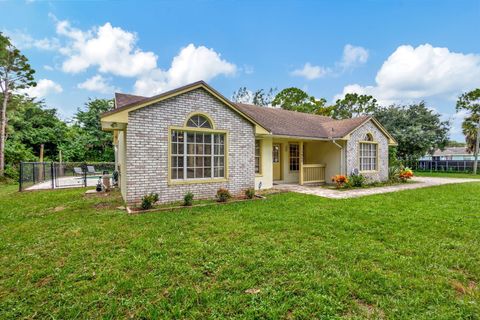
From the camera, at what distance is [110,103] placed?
27422 millimetres

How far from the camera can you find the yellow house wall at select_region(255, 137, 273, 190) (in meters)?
10.8

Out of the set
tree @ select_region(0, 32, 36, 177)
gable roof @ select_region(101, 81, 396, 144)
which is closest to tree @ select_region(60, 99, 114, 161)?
tree @ select_region(0, 32, 36, 177)

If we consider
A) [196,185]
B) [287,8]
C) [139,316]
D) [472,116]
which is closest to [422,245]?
[139,316]

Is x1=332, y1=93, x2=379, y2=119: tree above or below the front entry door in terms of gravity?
above

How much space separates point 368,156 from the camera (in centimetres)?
1340

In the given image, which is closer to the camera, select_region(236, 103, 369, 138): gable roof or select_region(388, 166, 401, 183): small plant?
select_region(236, 103, 369, 138): gable roof

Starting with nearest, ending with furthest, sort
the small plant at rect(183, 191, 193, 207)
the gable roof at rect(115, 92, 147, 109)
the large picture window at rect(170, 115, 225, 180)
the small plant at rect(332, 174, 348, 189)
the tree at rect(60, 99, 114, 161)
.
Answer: the small plant at rect(183, 191, 193, 207)
the large picture window at rect(170, 115, 225, 180)
the gable roof at rect(115, 92, 147, 109)
the small plant at rect(332, 174, 348, 189)
the tree at rect(60, 99, 114, 161)

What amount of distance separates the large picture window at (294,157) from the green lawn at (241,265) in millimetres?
7031

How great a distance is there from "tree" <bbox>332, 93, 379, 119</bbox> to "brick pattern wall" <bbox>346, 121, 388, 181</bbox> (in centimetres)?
2164

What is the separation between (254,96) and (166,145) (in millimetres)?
28949

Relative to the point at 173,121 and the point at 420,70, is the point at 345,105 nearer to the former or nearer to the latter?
the point at 420,70

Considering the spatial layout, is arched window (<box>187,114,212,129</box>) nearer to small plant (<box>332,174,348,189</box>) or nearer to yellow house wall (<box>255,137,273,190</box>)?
yellow house wall (<box>255,137,273,190</box>)

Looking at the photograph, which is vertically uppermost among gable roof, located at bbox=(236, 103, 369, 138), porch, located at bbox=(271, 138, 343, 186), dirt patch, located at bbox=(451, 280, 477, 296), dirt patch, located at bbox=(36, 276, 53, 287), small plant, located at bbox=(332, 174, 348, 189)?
gable roof, located at bbox=(236, 103, 369, 138)

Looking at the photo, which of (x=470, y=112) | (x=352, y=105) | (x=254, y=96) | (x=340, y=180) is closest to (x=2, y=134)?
(x=340, y=180)
